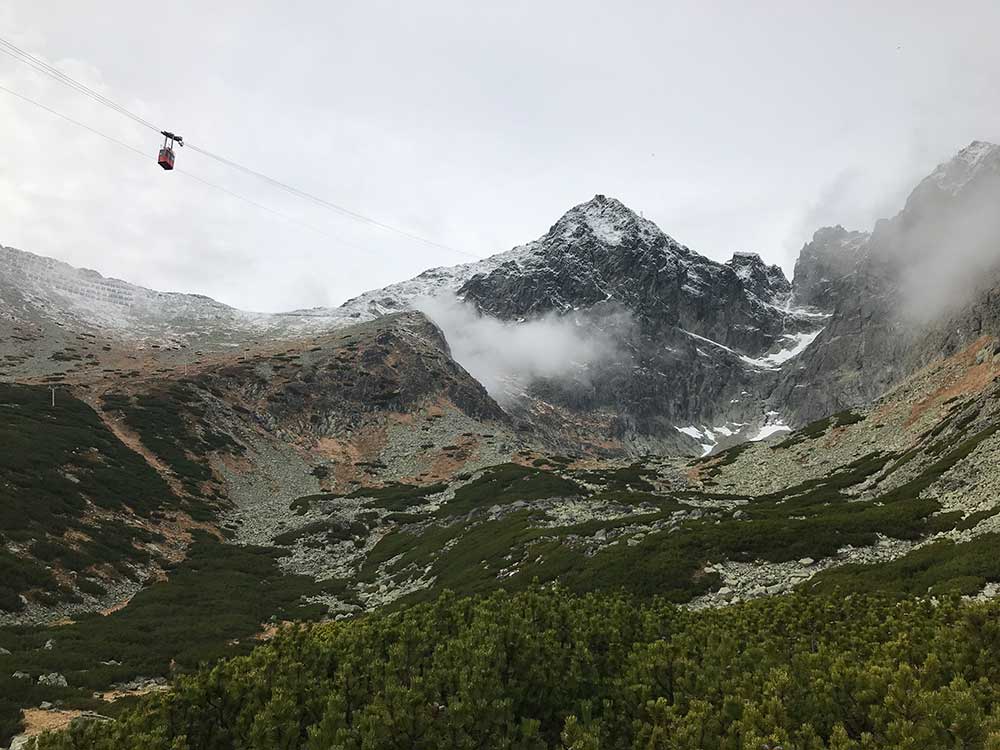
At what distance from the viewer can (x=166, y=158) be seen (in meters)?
43.4

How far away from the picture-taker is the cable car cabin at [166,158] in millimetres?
43125

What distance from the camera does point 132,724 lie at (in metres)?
8.62

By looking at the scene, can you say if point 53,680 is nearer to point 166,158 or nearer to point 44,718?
point 44,718

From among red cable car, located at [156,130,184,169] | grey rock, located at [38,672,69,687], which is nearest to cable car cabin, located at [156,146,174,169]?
red cable car, located at [156,130,184,169]

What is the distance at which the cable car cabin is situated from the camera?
4312cm

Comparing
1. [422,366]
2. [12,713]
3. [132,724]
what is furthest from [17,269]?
[132,724]

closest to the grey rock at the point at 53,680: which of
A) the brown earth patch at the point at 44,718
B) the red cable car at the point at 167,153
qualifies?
the brown earth patch at the point at 44,718

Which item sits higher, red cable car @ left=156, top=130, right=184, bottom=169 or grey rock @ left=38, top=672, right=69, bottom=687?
red cable car @ left=156, top=130, right=184, bottom=169

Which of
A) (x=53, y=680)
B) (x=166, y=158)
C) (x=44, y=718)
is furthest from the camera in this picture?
(x=166, y=158)

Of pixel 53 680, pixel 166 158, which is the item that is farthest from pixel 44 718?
pixel 166 158

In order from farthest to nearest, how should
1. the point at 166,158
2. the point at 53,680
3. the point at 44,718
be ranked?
the point at 166,158
the point at 53,680
the point at 44,718

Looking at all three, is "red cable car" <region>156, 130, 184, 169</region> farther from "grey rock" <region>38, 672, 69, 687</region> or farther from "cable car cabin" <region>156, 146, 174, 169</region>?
"grey rock" <region>38, 672, 69, 687</region>

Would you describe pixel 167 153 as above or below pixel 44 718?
above

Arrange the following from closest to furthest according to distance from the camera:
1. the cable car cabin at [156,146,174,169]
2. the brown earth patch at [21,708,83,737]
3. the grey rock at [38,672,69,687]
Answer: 1. the brown earth patch at [21,708,83,737]
2. the grey rock at [38,672,69,687]
3. the cable car cabin at [156,146,174,169]
